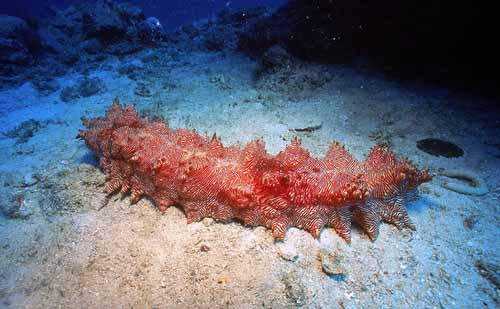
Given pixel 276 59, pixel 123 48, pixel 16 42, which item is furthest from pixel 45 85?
pixel 276 59

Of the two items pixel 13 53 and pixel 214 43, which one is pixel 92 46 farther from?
pixel 214 43

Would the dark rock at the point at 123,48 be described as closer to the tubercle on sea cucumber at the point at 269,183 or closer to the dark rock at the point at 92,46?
the dark rock at the point at 92,46

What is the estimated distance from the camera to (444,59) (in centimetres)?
670

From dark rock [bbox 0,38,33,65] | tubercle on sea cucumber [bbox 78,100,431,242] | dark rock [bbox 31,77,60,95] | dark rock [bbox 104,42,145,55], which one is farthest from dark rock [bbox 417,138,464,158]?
dark rock [bbox 0,38,33,65]

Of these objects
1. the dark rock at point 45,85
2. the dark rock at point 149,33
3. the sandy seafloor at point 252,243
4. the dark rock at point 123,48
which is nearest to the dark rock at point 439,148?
the sandy seafloor at point 252,243

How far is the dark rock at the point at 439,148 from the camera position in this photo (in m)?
4.42

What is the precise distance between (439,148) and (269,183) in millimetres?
3356

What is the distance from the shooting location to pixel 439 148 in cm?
454

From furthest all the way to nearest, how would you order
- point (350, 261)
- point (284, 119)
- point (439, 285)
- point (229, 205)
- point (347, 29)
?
point (347, 29)
point (284, 119)
point (229, 205)
point (350, 261)
point (439, 285)

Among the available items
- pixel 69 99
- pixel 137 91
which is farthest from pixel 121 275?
pixel 69 99

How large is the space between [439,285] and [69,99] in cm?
869

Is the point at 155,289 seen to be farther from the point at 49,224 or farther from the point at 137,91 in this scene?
the point at 137,91

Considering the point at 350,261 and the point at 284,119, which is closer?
the point at 350,261

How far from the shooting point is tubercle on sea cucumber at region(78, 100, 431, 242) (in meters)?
3.06
